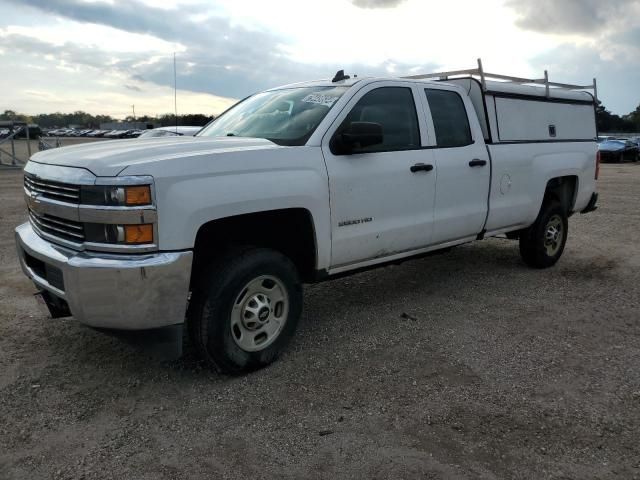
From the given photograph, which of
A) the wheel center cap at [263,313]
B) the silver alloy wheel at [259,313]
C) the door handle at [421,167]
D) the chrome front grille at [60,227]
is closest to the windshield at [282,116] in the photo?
the door handle at [421,167]

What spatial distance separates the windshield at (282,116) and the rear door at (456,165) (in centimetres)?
107

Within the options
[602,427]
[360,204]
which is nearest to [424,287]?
[360,204]

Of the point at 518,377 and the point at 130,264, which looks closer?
the point at 130,264

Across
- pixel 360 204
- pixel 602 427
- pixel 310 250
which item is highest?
pixel 360 204

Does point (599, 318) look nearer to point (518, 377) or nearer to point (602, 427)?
point (518, 377)

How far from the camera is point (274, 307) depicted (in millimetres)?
3908

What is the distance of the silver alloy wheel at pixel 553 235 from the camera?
6.60 m

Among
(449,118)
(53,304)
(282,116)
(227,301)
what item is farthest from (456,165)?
(53,304)

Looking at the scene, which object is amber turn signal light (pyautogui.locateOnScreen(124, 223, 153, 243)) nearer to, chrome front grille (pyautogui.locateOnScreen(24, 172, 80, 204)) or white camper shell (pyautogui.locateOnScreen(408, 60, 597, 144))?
chrome front grille (pyautogui.locateOnScreen(24, 172, 80, 204))

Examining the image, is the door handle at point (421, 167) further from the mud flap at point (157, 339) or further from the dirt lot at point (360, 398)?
the mud flap at point (157, 339)

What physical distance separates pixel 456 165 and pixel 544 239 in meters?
2.16

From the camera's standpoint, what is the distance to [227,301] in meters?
3.52

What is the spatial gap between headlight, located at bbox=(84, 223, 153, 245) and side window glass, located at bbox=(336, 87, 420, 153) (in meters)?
1.82

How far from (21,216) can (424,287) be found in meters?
7.69
